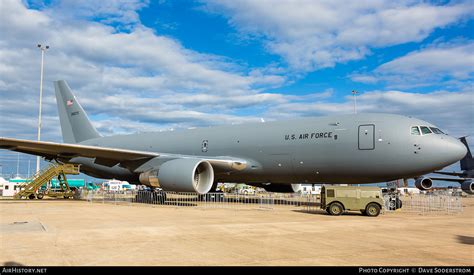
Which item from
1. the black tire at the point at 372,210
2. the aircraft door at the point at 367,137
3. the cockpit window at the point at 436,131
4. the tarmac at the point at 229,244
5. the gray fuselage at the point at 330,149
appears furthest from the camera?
the aircraft door at the point at 367,137

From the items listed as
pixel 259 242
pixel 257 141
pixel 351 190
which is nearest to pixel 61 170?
pixel 257 141

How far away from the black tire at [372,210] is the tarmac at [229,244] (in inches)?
143

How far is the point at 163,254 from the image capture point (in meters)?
7.20

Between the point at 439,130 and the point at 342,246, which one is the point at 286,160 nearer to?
the point at 439,130

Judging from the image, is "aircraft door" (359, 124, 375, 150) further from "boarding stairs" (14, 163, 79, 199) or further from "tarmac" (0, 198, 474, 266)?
"boarding stairs" (14, 163, 79, 199)

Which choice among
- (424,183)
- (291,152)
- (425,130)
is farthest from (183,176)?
(424,183)

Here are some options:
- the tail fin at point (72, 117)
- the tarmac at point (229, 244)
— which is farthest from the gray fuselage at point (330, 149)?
the tail fin at point (72, 117)

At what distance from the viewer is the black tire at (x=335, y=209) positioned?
1633cm

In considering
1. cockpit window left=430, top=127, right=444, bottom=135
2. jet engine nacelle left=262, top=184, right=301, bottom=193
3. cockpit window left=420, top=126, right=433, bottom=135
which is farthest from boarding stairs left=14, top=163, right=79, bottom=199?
cockpit window left=430, top=127, right=444, bottom=135

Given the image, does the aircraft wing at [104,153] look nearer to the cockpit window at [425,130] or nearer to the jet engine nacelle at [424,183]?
the cockpit window at [425,130]

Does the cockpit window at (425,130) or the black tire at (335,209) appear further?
the cockpit window at (425,130)

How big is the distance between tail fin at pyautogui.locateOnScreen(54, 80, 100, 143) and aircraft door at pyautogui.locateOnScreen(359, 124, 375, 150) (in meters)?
21.5

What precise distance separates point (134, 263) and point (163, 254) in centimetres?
87

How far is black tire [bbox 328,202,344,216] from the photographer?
16.3 m
